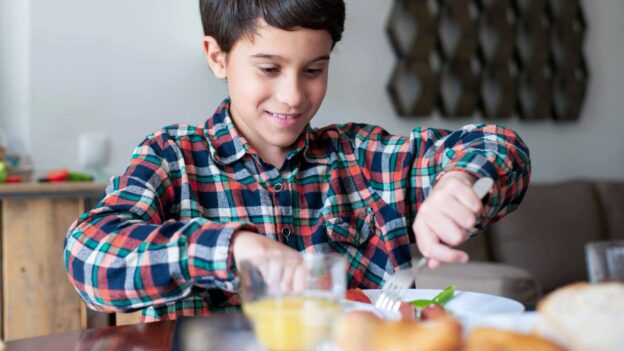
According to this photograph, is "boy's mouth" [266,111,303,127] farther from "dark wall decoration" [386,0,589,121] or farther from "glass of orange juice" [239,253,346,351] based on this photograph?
"dark wall decoration" [386,0,589,121]

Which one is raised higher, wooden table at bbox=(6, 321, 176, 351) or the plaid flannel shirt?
the plaid flannel shirt

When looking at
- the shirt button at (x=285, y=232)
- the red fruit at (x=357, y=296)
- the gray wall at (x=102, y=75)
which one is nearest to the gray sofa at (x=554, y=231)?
the gray wall at (x=102, y=75)

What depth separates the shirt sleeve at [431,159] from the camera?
107 centimetres

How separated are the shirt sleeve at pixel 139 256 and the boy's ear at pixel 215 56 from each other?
1.02ft

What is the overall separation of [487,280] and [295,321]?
206 cm

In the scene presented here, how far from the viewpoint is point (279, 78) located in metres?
1.09

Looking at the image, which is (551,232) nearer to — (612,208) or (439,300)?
(612,208)

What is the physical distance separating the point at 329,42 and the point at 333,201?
10.2 inches

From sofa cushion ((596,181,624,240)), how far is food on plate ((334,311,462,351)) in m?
3.51

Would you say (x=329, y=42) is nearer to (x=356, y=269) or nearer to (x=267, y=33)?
(x=267, y=33)

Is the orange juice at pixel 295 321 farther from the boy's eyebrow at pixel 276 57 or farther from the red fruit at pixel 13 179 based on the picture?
the red fruit at pixel 13 179

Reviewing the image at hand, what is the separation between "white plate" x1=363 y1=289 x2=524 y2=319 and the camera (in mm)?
815

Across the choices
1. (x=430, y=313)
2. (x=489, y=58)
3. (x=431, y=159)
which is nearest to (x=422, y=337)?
(x=430, y=313)

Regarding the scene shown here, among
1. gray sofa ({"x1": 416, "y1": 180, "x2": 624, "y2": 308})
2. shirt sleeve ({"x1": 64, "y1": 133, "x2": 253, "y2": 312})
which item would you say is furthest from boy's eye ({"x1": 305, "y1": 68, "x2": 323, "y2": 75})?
gray sofa ({"x1": 416, "y1": 180, "x2": 624, "y2": 308})
